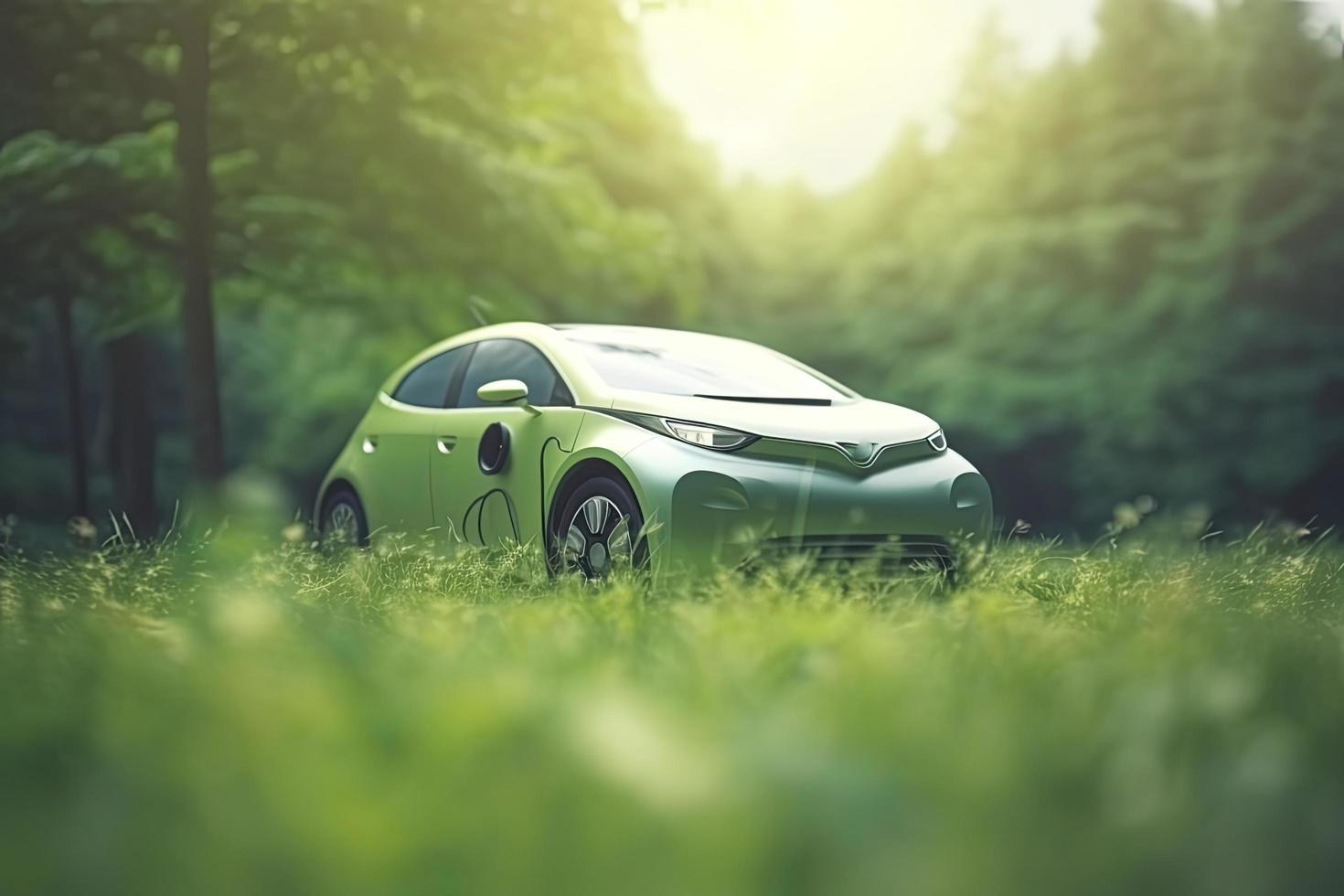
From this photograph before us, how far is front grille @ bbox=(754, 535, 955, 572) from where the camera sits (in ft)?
18.1

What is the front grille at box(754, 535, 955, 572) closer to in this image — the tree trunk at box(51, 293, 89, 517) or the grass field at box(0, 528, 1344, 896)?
the grass field at box(0, 528, 1344, 896)

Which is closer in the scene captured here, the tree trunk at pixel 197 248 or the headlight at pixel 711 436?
the headlight at pixel 711 436

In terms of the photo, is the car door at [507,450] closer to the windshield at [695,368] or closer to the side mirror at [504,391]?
the side mirror at [504,391]

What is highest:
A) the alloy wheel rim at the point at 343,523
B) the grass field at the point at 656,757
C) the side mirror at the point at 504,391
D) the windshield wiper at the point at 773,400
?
the side mirror at the point at 504,391

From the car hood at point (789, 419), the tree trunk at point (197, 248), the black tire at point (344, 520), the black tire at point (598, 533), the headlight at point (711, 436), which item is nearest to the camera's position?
the black tire at point (598, 533)

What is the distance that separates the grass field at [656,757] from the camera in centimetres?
207

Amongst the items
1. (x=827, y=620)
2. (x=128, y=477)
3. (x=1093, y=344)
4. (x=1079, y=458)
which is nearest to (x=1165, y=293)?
(x=1093, y=344)

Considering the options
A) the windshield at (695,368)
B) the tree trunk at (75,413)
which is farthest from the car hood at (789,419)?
the tree trunk at (75,413)

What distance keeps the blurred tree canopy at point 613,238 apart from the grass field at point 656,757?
7.50m

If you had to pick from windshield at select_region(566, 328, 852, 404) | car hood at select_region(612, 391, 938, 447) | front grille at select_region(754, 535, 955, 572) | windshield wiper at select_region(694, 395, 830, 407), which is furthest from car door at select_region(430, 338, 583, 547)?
front grille at select_region(754, 535, 955, 572)

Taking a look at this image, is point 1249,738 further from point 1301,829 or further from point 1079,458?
point 1079,458

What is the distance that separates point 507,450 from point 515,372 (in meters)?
0.64

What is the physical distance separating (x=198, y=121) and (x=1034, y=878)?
10122 millimetres

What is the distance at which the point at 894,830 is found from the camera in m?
2.14
